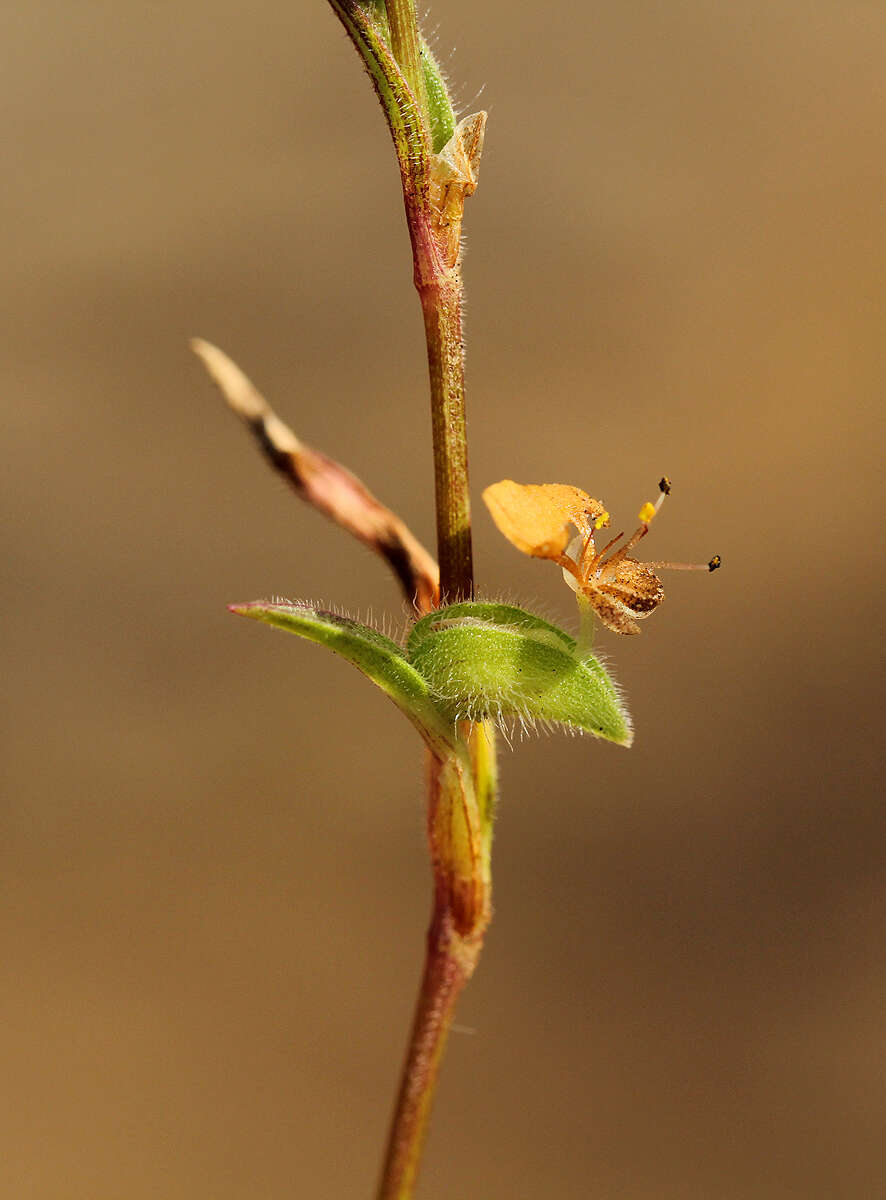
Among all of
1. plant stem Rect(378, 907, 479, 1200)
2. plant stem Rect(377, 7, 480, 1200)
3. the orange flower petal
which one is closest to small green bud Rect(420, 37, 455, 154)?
plant stem Rect(377, 7, 480, 1200)

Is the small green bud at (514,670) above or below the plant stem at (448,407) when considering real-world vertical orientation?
below

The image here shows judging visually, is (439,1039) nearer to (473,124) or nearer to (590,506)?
(590,506)

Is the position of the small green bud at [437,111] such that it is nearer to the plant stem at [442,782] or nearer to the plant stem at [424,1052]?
the plant stem at [442,782]

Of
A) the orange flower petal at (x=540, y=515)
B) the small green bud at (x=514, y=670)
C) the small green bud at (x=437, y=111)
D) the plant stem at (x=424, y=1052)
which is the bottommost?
the plant stem at (x=424, y=1052)

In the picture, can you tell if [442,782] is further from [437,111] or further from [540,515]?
[437,111]

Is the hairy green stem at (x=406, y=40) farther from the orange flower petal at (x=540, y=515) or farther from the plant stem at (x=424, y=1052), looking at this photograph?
the plant stem at (x=424, y=1052)

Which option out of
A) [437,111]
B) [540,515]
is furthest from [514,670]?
[437,111]

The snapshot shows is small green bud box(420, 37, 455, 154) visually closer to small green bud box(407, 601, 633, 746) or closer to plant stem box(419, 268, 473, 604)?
plant stem box(419, 268, 473, 604)

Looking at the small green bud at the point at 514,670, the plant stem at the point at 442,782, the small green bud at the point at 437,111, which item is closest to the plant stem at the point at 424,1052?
the plant stem at the point at 442,782
